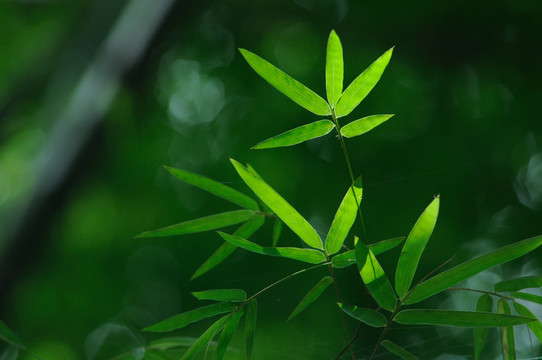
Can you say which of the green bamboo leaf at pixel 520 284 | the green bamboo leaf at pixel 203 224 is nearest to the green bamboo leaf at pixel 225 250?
the green bamboo leaf at pixel 203 224

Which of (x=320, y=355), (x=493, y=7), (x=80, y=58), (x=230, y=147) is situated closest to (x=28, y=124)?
(x=80, y=58)

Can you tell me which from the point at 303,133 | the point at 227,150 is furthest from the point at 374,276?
the point at 227,150

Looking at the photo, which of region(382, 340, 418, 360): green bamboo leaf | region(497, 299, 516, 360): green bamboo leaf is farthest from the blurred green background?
region(382, 340, 418, 360): green bamboo leaf

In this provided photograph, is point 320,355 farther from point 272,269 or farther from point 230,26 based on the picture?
point 230,26

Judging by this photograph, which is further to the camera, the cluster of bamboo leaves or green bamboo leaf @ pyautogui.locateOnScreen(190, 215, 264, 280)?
green bamboo leaf @ pyautogui.locateOnScreen(190, 215, 264, 280)

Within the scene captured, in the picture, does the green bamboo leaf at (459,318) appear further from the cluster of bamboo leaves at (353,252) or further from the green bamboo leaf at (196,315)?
the green bamboo leaf at (196,315)

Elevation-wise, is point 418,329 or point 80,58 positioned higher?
point 80,58

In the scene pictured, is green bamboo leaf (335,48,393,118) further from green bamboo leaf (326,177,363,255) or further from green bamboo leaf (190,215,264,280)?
green bamboo leaf (190,215,264,280)
